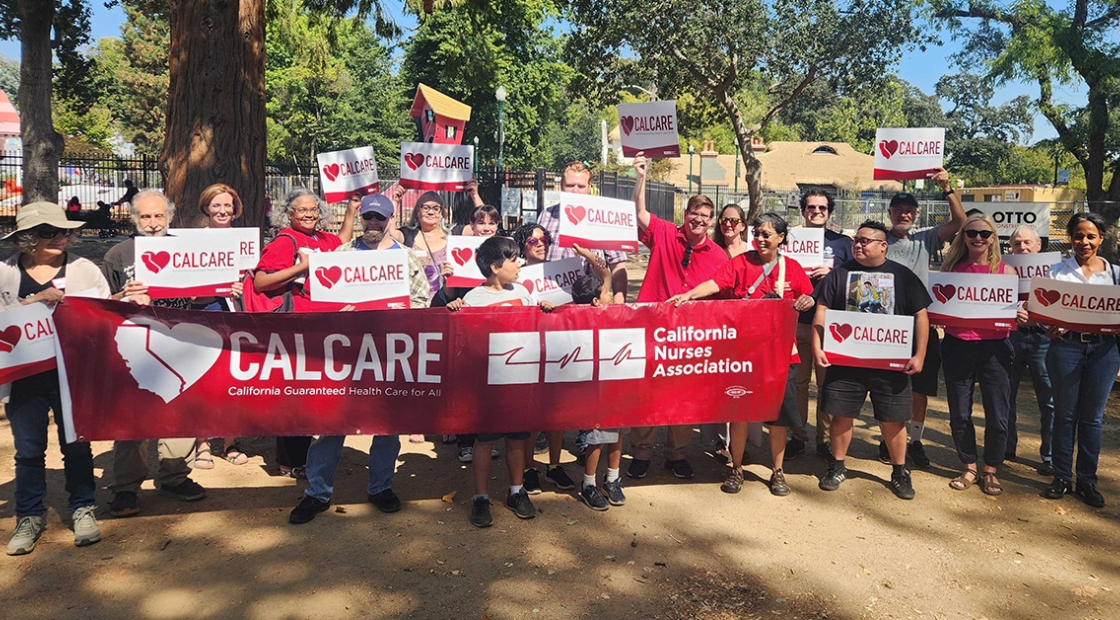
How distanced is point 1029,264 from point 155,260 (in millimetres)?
6518

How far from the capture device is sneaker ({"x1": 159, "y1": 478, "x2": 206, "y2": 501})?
5.66m

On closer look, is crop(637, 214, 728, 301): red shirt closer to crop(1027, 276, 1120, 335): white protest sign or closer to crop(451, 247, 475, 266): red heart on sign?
crop(451, 247, 475, 266): red heart on sign

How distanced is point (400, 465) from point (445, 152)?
3683 mm

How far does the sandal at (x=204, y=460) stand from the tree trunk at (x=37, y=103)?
14.9 meters

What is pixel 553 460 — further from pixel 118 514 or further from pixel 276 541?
pixel 118 514

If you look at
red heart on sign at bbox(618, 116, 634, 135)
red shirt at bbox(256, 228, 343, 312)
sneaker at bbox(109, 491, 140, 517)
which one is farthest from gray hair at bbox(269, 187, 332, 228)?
red heart on sign at bbox(618, 116, 634, 135)

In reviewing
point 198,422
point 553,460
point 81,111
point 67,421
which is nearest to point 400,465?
point 553,460

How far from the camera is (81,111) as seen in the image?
24.3 m

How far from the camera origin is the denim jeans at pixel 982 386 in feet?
20.1

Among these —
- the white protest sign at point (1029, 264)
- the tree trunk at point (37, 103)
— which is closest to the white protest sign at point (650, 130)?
the white protest sign at point (1029, 264)

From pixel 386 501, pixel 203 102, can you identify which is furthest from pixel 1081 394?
pixel 203 102

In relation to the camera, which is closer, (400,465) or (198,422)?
(198,422)

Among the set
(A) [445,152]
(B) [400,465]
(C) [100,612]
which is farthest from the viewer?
(A) [445,152]

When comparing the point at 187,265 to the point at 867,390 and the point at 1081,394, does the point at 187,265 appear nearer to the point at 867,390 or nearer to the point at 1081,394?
the point at 867,390
